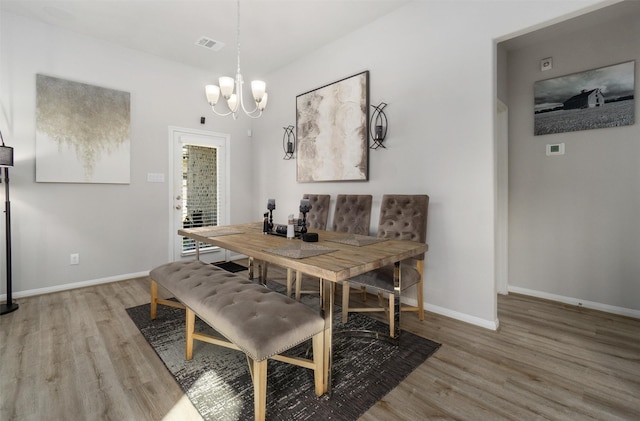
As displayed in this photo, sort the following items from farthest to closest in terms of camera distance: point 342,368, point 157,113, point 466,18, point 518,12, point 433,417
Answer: point 157,113
point 466,18
point 518,12
point 342,368
point 433,417

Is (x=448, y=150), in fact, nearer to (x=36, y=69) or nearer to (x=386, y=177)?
(x=386, y=177)

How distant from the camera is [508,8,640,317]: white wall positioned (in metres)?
2.62

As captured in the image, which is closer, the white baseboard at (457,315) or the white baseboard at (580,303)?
the white baseboard at (457,315)

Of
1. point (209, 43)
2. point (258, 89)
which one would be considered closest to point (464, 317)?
point (258, 89)

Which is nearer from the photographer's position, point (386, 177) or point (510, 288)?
point (386, 177)

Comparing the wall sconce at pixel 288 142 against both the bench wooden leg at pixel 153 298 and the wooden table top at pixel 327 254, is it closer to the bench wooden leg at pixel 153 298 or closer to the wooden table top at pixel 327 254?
the wooden table top at pixel 327 254

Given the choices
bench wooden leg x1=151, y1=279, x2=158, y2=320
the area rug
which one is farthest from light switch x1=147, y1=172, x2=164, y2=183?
bench wooden leg x1=151, y1=279, x2=158, y2=320

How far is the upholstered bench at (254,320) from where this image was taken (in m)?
1.33

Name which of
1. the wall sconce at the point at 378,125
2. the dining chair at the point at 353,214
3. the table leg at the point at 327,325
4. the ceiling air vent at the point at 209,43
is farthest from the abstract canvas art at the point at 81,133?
the table leg at the point at 327,325

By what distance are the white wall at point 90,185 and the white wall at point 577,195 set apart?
13.7 ft

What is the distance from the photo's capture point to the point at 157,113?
3916mm

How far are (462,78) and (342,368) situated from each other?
8.24 feet

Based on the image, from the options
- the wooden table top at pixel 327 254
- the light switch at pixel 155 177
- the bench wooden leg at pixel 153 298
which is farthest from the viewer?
the light switch at pixel 155 177

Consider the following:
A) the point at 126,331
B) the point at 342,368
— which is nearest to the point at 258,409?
the point at 342,368
